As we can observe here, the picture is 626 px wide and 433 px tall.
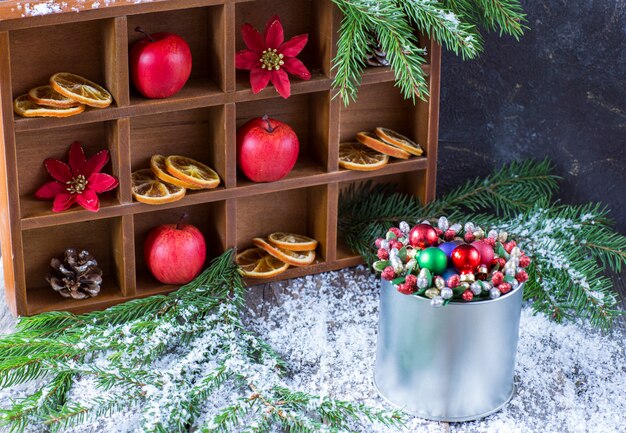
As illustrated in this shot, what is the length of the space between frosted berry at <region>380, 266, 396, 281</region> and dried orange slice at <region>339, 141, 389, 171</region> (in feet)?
1.10

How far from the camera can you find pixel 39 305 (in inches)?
55.9

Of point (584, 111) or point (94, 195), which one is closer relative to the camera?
point (94, 195)

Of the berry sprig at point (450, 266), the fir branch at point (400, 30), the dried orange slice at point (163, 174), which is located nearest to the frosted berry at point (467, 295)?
the berry sprig at point (450, 266)

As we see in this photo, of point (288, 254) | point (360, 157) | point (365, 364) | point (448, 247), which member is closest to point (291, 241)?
point (288, 254)

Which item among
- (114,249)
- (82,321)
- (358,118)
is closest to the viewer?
(82,321)

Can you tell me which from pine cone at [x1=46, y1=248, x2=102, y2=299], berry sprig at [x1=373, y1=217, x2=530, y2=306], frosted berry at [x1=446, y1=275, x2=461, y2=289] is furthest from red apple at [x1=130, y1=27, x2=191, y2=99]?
frosted berry at [x1=446, y1=275, x2=461, y2=289]

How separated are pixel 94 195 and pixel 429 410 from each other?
523 mm

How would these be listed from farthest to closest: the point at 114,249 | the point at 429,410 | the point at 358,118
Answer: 1. the point at 358,118
2. the point at 114,249
3. the point at 429,410

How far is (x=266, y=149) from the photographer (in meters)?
1.44

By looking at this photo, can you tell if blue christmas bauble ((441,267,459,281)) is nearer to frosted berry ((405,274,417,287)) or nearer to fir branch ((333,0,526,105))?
frosted berry ((405,274,417,287))

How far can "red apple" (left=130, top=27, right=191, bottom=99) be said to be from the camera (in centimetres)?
Answer: 134

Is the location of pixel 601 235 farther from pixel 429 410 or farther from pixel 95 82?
pixel 95 82

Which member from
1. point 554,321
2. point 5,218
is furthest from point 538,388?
point 5,218

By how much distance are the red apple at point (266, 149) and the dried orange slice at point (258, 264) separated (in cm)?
14
